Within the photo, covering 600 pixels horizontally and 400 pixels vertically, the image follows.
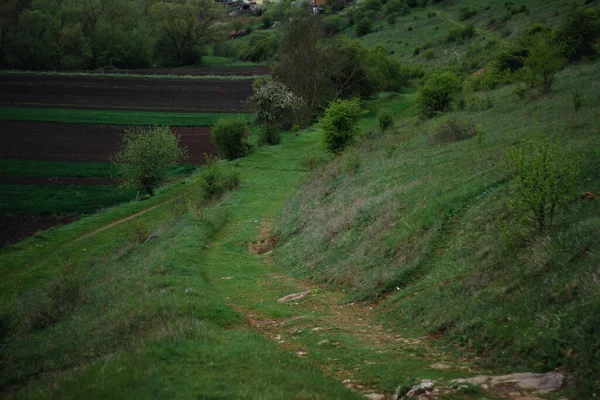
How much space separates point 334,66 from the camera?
71375mm

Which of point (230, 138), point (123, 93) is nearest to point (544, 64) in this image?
point (230, 138)

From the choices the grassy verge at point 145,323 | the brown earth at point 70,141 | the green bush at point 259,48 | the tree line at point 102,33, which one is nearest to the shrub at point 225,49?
the tree line at point 102,33

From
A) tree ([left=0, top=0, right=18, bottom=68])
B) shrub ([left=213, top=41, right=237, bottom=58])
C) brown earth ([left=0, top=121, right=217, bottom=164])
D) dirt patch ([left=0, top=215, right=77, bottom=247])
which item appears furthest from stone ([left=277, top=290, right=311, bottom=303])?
shrub ([left=213, top=41, right=237, bottom=58])

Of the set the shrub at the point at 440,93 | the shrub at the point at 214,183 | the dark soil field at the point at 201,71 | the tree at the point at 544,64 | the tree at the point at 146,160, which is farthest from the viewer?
the dark soil field at the point at 201,71

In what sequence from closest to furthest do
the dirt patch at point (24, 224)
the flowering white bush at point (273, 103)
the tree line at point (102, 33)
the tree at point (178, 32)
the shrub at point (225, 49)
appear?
the dirt patch at point (24, 224) < the flowering white bush at point (273, 103) < the tree line at point (102, 33) < the tree at point (178, 32) < the shrub at point (225, 49)

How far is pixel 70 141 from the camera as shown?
64.4 metres

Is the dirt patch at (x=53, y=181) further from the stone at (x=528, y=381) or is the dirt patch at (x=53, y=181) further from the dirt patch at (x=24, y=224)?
the stone at (x=528, y=381)

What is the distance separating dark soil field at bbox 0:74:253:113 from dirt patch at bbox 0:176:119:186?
121ft

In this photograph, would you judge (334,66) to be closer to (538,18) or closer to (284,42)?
(284,42)

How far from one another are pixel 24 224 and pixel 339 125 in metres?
23.4

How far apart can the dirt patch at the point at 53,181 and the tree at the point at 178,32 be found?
103205mm

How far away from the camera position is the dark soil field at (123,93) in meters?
87.6

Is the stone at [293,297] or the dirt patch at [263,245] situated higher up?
the stone at [293,297]

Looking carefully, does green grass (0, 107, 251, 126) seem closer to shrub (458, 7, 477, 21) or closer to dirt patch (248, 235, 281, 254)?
shrub (458, 7, 477, 21)
